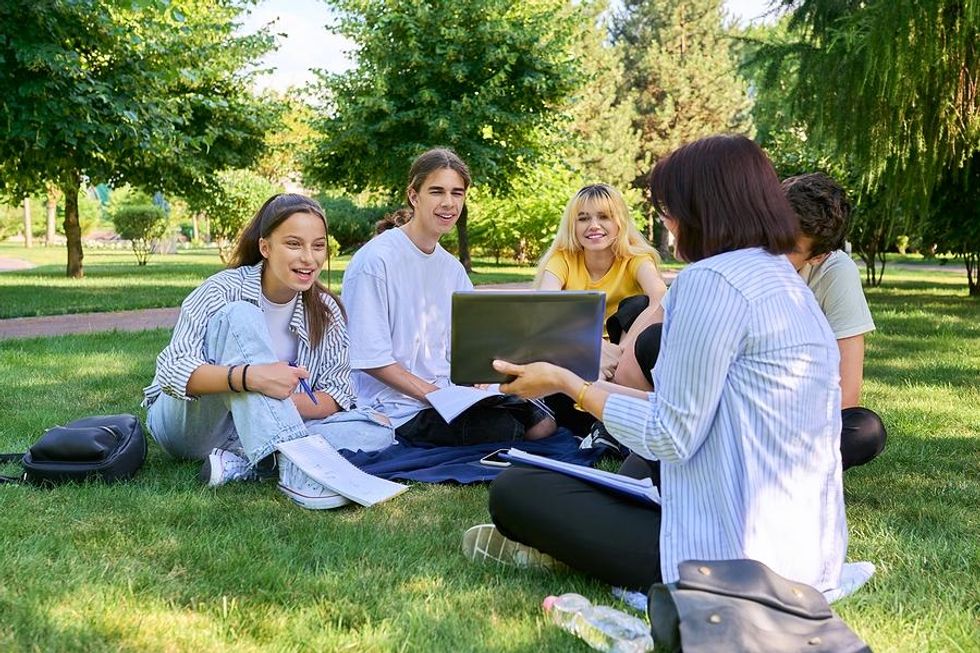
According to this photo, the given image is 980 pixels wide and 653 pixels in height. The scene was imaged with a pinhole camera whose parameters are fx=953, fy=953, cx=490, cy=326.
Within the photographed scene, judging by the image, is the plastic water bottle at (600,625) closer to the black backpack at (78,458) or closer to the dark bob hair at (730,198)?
the dark bob hair at (730,198)

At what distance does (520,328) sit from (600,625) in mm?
1070

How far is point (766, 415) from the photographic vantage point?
2182mm

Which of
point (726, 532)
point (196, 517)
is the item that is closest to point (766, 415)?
point (726, 532)

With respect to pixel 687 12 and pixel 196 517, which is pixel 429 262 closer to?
pixel 196 517

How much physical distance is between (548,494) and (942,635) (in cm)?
108

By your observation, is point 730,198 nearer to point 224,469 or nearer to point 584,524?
point 584,524

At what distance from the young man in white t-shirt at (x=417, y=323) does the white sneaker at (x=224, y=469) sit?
780 millimetres

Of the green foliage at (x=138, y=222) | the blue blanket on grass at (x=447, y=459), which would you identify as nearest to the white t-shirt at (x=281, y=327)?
the blue blanket on grass at (x=447, y=459)

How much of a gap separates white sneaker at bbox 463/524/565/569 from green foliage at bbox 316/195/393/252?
1095 inches

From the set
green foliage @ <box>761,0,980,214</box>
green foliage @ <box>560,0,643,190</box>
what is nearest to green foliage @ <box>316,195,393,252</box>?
green foliage @ <box>560,0,643,190</box>

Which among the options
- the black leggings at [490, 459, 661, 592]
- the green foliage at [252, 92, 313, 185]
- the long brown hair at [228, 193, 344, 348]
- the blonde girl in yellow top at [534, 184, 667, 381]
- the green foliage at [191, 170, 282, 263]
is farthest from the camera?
the green foliage at [191, 170, 282, 263]

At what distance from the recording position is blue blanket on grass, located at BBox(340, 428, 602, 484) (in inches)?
159

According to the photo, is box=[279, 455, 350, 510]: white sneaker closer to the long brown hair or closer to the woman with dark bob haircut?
the long brown hair

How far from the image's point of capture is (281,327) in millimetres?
4285
